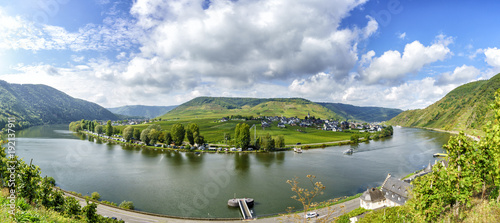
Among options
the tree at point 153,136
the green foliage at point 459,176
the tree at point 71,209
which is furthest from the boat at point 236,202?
the tree at point 153,136

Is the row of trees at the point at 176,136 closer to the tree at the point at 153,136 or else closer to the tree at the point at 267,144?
the tree at the point at 153,136

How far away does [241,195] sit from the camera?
33.6 meters

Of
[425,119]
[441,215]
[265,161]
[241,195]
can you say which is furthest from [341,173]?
[425,119]

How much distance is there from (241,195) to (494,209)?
97.1 feet

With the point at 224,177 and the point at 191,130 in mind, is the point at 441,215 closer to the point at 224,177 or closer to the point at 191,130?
the point at 224,177

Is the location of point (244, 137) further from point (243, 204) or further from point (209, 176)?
point (243, 204)

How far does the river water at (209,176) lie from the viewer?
31359 mm

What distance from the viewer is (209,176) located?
144ft

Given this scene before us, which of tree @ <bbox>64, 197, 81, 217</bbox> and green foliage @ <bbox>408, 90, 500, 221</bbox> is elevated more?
green foliage @ <bbox>408, 90, 500, 221</bbox>

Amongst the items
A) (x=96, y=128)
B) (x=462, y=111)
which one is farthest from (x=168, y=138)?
(x=462, y=111)

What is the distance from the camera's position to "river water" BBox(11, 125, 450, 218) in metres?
31.4

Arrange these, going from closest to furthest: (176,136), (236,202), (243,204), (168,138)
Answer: (243,204), (236,202), (176,136), (168,138)

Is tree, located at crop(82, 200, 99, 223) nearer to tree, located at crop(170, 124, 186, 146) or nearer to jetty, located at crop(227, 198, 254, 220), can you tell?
jetty, located at crop(227, 198, 254, 220)

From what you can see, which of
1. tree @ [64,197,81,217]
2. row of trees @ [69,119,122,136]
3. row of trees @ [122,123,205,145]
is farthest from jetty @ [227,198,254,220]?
row of trees @ [69,119,122,136]
